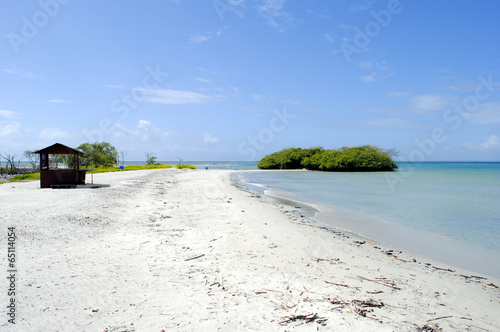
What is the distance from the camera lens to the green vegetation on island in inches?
2272

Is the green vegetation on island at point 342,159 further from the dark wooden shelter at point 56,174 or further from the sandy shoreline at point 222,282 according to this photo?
the sandy shoreline at point 222,282

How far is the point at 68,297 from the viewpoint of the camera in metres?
3.54

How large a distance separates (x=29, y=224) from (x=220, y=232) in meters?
4.39

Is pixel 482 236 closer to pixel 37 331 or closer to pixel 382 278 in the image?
pixel 382 278

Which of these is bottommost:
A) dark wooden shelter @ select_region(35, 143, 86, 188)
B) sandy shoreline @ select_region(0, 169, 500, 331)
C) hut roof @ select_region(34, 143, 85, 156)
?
sandy shoreline @ select_region(0, 169, 500, 331)

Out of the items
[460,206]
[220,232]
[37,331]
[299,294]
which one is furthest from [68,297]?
[460,206]

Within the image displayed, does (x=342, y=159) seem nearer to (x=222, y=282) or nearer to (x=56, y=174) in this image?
(x=56, y=174)

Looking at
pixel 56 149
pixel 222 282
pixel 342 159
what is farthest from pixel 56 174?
pixel 342 159

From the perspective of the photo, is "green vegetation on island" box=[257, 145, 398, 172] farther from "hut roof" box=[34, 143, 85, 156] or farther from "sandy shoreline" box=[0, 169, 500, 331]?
"sandy shoreline" box=[0, 169, 500, 331]

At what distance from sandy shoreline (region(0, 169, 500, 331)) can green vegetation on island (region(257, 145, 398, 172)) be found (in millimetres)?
53433

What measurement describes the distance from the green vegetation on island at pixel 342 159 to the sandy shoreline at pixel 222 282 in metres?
53.4

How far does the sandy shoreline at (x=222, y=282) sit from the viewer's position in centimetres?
314

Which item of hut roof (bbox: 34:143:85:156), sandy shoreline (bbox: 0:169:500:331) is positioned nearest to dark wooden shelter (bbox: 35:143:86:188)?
hut roof (bbox: 34:143:85:156)

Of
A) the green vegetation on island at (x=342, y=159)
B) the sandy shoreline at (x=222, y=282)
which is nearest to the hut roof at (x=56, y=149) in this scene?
the sandy shoreline at (x=222, y=282)
